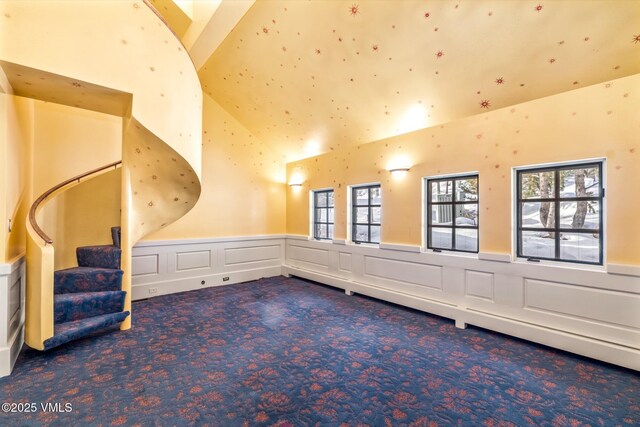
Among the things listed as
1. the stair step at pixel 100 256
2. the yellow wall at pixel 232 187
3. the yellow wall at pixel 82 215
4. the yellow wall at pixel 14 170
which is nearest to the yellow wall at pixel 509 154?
the yellow wall at pixel 232 187

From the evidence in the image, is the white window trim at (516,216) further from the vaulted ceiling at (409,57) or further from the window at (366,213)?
the window at (366,213)

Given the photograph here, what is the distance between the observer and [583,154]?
2.66 metres

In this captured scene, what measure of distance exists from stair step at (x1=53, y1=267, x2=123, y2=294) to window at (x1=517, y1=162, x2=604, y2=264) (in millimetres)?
4711

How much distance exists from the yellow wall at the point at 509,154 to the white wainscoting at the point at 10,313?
410cm

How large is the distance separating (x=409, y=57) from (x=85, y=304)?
14.7ft

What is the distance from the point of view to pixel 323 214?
571 cm

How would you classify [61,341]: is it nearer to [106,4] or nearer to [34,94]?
[34,94]

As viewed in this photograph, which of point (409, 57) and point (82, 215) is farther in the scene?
point (82, 215)

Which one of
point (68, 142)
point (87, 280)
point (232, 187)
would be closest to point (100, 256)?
point (87, 280)

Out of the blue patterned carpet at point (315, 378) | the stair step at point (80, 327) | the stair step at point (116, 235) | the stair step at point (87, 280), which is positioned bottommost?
the blue patterned carpet at point (315, 378)

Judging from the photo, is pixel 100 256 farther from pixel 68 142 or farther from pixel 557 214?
pixel 557 214

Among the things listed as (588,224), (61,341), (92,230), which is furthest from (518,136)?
(92,230)

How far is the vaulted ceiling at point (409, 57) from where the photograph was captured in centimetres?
238

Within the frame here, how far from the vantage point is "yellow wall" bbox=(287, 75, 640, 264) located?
2469 mm
